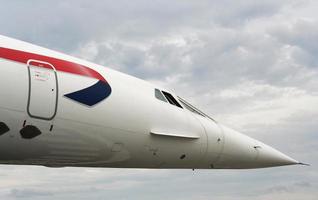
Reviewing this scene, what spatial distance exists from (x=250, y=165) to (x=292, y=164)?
146 centimetres

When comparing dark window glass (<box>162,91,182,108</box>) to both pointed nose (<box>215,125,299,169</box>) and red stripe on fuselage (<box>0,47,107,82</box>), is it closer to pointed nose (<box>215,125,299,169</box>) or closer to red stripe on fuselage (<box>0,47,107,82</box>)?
pointed nose (<box>215,125,299,169</box>)

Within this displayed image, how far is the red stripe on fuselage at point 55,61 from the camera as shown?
278 inches

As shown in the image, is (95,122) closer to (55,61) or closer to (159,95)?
(55,61)

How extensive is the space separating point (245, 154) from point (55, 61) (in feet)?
17.9

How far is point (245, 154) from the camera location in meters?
10.9

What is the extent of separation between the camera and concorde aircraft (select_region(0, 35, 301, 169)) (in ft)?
22.9

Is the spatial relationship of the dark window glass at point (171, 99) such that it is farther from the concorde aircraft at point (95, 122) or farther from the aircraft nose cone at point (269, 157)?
the aircraft nose cone at point (269, 157)

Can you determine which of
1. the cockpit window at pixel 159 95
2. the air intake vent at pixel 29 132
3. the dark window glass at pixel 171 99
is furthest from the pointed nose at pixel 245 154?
the air intake vent at pixel 29 132

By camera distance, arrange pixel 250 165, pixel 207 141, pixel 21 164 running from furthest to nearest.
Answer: pixel 250 165, pixel 207 141, pixel 21 164

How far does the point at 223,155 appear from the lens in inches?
419

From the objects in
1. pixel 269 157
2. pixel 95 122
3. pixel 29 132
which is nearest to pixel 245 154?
pixel 269 157

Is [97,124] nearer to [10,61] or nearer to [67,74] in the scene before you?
[67,74]

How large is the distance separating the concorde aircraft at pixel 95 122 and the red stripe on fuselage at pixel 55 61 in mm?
19

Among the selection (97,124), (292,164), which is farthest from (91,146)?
(292,164)
